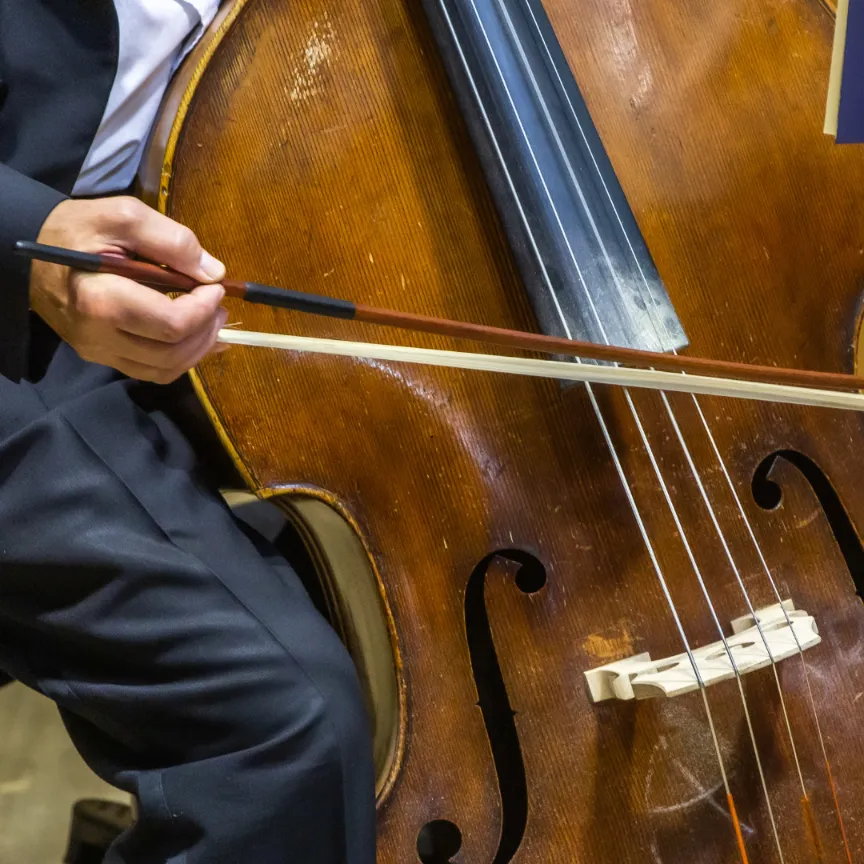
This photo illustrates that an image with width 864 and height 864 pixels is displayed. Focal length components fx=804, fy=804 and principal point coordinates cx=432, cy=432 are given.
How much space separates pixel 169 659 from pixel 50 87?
0.47m

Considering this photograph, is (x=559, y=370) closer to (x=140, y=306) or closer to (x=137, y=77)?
(x=140, y=306)

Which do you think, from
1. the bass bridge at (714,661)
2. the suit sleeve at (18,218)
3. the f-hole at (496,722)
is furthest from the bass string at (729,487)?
the suit sleeve at (18,218)

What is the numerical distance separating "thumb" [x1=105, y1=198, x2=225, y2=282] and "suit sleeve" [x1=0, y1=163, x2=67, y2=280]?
6 centimetres

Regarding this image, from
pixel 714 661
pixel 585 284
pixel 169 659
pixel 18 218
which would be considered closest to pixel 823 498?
pixel 714 661

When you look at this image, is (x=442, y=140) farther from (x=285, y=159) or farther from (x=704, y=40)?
(x=704, y=40)

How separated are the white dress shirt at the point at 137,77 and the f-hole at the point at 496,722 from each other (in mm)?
485

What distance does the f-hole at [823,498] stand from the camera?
0.76m

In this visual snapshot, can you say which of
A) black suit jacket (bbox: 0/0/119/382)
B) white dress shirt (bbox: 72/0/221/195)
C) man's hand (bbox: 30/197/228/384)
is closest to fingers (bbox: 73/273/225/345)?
man's hand (bbox: 30/197/228/384)

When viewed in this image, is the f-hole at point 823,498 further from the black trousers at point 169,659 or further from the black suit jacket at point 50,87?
the black suit jacket at point 50,87

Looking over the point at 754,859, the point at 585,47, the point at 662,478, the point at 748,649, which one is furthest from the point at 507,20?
the point at 754,859

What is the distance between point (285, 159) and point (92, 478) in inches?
12.2

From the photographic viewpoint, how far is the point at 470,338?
1.95 ft

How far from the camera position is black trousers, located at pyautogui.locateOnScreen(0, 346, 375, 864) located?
0.62m

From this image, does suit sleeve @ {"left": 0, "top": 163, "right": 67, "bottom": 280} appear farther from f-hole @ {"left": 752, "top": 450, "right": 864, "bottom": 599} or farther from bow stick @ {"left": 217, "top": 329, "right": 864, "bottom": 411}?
f-hole @ {"left": 752, "top": 450, "right": 864, "bottom": 599}
